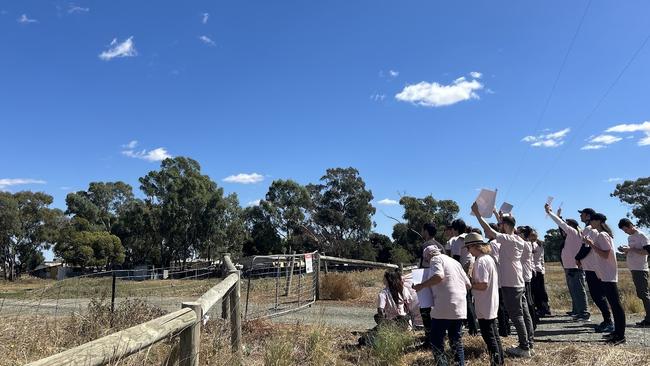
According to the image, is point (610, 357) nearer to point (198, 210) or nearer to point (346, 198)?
point (198, 210)

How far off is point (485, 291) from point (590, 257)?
10.6 ft

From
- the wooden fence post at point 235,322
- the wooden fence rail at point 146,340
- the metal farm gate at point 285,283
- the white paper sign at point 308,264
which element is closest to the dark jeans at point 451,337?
the wooden fence post at point 235,322

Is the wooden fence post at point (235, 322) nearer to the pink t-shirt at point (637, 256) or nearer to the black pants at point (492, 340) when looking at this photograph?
the black pants at point (492, 340)

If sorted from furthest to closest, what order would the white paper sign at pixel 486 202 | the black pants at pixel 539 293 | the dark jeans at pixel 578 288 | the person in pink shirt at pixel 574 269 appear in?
the black pants at pixel 539 293
the dark jeans at pixel 578 288
the person in pink shirt at pixel 574 269
the white paper sign at pixel 486 202

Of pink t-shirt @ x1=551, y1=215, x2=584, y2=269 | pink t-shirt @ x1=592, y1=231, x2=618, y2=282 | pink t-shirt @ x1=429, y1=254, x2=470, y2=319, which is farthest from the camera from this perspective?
pink t-shirt @ x1=551, y1=215, x2=584, y2=269

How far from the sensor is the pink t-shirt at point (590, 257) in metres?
7.69

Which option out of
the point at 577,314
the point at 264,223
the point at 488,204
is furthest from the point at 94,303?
the point at 264,223

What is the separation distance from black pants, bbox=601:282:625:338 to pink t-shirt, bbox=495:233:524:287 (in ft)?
4.89

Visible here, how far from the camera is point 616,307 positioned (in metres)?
7.10

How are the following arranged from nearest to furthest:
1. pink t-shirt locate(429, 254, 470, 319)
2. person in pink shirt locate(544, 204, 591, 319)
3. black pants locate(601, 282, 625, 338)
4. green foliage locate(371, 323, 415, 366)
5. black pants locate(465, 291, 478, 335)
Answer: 1. pink t-shirt locate(429, 254, 470, 319)
2. green foliage locate(371, 323, 415, 366)
3. black pants locate(601, 282, 625, 338)
4. black pants locate(465, 291, 478, 335)
5. person in pink shirt locate(544, 204, 591, 319)

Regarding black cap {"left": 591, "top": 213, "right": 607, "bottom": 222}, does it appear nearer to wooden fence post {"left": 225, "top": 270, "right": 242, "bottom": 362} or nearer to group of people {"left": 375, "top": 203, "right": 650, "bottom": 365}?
group of people {"left": 375, "top": 203, "right": 650, "bottom": 365}

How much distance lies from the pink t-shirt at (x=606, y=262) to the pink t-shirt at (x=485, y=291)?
2588 millimetres

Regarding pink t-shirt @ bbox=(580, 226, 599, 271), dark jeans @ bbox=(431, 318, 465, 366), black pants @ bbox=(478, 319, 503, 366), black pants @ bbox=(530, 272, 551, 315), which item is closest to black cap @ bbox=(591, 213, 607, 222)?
pink t-shirt @ bbox=(580, 226, 599, 271)

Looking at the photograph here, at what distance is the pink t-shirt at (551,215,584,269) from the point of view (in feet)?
29.0
